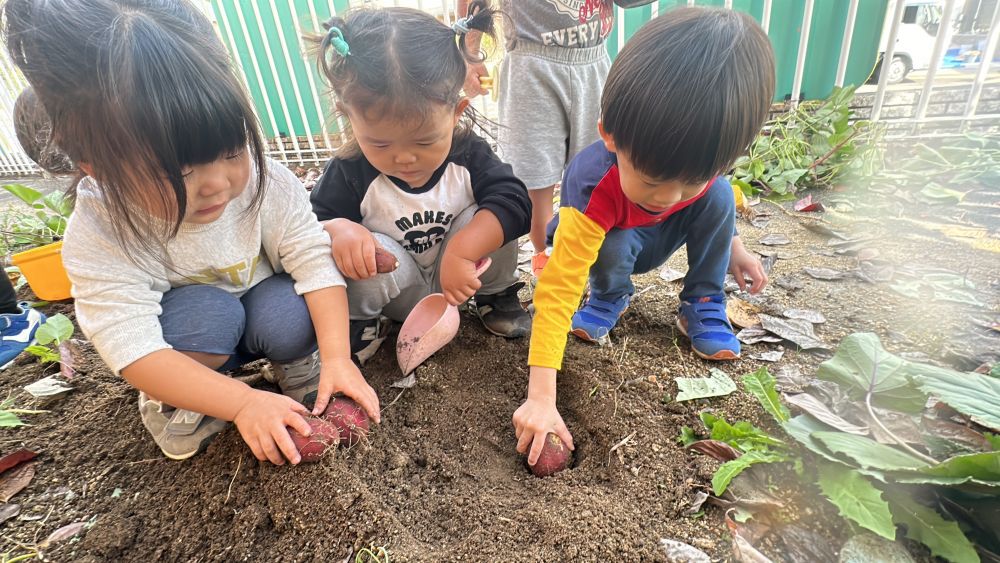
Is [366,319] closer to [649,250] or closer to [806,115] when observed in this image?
[649,250]

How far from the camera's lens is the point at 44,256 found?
5.97 ft

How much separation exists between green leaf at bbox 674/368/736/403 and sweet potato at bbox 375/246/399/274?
0.76 m

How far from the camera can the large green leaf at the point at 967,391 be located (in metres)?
0.80

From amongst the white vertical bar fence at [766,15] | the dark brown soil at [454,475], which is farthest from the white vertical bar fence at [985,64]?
the dark brown soil at [454,475]

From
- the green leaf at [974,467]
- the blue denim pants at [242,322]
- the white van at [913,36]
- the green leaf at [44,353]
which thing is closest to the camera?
the green leaf at [974,467]

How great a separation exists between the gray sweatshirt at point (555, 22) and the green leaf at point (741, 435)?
1.30 meters

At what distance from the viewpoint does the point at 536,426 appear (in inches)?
40.1

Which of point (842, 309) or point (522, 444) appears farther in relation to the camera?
point (842, 309)

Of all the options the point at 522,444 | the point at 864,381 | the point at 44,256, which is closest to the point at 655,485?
the point at 522,444

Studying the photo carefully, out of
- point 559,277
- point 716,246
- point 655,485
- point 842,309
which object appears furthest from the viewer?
point 842,309

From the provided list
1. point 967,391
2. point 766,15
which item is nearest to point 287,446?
point 967,391

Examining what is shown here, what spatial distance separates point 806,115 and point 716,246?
2062 millimetres

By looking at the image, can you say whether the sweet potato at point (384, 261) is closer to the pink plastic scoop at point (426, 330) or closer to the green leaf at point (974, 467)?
the pink plastic scoop at point (426, 330)

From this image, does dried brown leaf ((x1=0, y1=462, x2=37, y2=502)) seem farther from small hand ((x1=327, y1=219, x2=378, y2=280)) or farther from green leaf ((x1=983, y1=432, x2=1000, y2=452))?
green leaf ((x1=983, y1=432, x2=1000, y2=452))
